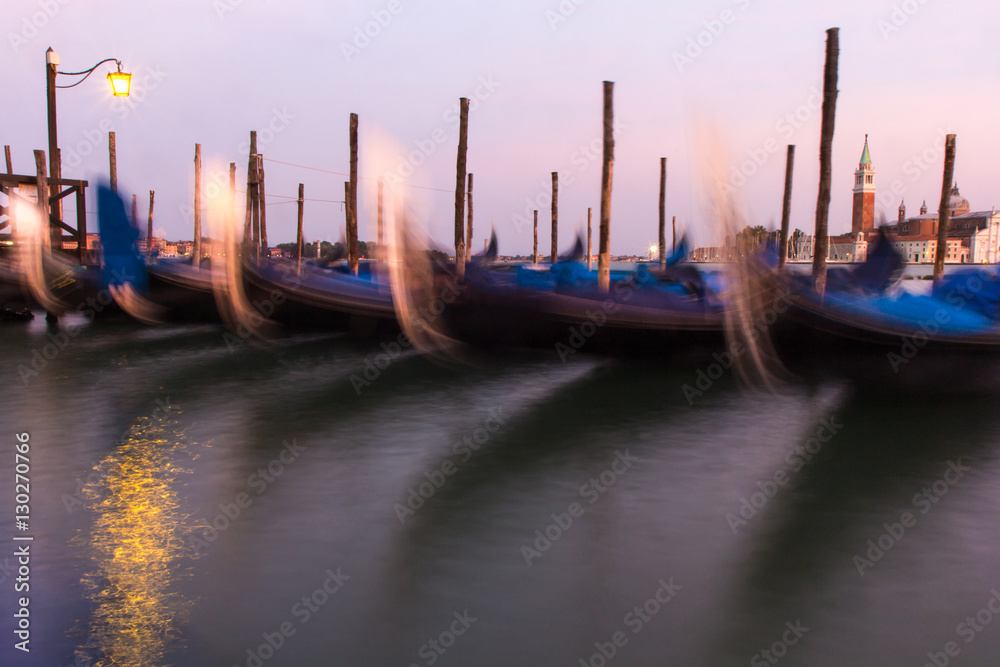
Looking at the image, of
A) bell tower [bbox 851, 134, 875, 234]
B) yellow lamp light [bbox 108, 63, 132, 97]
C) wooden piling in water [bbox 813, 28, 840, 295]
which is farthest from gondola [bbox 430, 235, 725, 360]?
bell tower [bbox 851, 134, 875, 234]

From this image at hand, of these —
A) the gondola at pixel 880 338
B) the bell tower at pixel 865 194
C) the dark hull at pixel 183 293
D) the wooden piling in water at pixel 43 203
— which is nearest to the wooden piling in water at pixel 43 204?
the wooden piling in water at pixel 43 203

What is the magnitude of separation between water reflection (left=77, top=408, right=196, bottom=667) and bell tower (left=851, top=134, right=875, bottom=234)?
9198 cm

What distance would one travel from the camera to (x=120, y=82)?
7.79 m

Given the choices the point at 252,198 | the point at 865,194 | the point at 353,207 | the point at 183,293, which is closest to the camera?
the point at 183,293

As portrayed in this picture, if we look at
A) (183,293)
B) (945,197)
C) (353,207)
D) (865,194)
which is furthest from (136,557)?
(865,194)

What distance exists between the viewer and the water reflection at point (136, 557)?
8.30 ft

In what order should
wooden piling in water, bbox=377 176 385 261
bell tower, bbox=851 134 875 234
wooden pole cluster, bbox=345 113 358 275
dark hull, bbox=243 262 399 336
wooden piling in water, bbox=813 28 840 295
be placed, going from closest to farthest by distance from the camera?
wooden piling in water, bbox=377 176 385 261 → wooden piling in water, bbox=813 28 840 295 → dark hull, bbox=243 262 399 336 → wooden pole cluster, bbox=345 113 358 275 → bell tower, bbox=851 134 875 234

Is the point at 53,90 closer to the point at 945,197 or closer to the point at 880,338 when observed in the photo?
the point at 880,338

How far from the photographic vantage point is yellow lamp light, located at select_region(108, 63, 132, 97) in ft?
25.3

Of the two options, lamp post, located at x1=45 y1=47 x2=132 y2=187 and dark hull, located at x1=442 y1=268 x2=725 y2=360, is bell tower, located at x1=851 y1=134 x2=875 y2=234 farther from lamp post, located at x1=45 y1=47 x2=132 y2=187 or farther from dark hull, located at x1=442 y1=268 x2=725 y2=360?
lamp post, located at x1=45 y1=47 x2=132 y2=187

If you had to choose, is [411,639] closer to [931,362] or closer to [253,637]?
[253,637]

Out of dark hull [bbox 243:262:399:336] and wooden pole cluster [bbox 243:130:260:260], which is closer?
dark hull [bbox 243:262:399:336]

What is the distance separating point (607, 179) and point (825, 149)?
285 cm

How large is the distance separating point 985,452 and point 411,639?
166 inches
